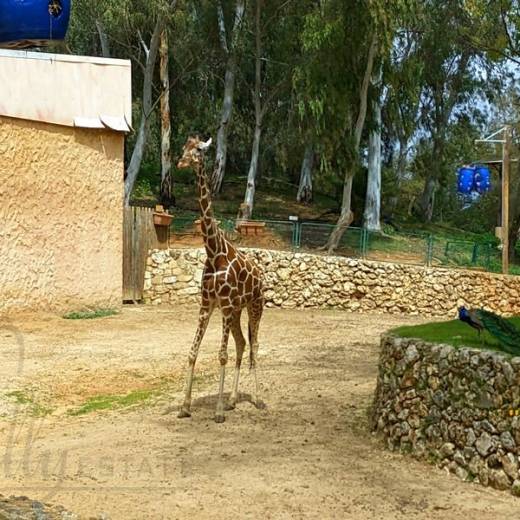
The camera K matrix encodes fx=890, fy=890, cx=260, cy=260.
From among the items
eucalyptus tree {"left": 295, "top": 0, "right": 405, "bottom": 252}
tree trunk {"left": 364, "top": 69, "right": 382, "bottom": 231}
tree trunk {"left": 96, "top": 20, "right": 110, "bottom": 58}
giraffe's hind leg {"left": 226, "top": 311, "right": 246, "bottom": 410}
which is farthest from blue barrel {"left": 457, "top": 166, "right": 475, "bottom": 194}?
giraffe's hind leg {"left": 226, "top": 311, "right": 246, "bottom": 410}

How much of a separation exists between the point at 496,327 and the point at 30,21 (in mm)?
13623

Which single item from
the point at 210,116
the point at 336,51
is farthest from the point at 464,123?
the point at 336,51

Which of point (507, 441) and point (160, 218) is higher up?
point (160, 218)

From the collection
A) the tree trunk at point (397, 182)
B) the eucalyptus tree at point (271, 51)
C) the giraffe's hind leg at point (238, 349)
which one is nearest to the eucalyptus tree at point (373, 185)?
the eucalyptus tree at point (271, 51)

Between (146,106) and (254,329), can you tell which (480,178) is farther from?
(254,329)

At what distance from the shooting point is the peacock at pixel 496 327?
806cm

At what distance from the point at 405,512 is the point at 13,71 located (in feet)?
43.7

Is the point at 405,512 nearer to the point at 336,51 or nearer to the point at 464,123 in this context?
the point at 336,51

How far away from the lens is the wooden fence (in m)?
20.4

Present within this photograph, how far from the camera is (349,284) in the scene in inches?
886

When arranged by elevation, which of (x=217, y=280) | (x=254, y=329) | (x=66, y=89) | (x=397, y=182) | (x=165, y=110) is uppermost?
(x=165, y=110)

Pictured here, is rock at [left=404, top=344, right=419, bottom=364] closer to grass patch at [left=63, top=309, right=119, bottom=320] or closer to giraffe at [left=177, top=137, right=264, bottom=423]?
giraffe at [left=177, top=137, right=264, bottom=423]

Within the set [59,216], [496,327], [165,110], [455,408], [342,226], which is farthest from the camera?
[165,110]

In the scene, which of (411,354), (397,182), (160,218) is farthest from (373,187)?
(411,354)
